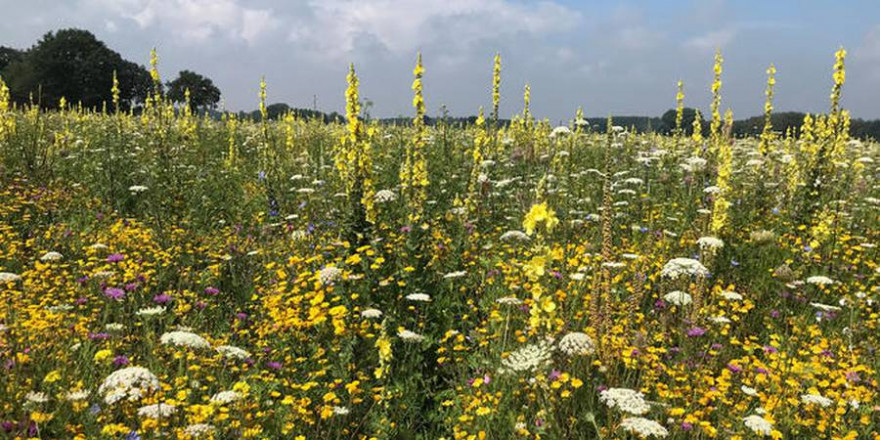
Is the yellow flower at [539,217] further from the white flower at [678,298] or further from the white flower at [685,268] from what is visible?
the white flower at [678,298]

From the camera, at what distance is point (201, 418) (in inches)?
117

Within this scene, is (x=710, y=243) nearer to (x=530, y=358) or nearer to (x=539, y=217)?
(x=539, y=217)

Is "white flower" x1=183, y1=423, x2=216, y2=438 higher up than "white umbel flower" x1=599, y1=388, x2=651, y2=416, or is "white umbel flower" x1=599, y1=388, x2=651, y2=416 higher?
"white umbel flower" x1=599, y1=388, x2=651, y2=416

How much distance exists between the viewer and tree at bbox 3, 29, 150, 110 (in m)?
58.8

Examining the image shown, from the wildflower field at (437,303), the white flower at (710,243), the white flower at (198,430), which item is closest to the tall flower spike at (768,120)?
the wildflower field at (437,303)

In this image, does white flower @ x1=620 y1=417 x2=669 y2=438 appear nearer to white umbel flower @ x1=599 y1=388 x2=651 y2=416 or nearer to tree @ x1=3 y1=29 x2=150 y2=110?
white umbel flower @ x1=599 y1=388 x2=651 y2=416

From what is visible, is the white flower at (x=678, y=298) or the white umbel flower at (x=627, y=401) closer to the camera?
the white umbel flower at (x=627, y=401)

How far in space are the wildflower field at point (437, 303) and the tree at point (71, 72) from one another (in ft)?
199

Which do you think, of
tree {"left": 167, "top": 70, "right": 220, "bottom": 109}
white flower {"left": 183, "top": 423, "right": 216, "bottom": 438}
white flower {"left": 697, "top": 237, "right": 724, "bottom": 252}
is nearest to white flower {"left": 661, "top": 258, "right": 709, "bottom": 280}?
white flower {"left": 697, "top": 237, "right": 724, "bottom": 252}

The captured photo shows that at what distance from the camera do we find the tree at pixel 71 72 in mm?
58844

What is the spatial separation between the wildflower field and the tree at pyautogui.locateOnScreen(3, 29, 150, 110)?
6062 cm

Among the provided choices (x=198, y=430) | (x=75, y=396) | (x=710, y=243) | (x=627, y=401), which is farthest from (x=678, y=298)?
(x=75, y=396)

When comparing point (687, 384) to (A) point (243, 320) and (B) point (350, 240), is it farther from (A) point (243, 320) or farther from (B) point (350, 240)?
(A) point (243, 320)

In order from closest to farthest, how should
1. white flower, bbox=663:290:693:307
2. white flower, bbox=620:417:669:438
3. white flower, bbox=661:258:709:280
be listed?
white flower, bbox=620:417:669:438, white flower, bbox=661:258:709:280, white flower, bbox=663:290:693:307
